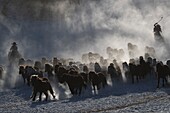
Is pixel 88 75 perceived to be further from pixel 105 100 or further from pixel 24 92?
pixel 105 100

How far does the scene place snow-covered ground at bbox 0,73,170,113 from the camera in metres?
19.0

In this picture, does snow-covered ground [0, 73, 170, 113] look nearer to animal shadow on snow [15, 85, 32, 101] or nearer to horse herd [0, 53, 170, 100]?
animal shadow on snow [15, 85, 32, 101]

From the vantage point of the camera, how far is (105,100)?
21.2m

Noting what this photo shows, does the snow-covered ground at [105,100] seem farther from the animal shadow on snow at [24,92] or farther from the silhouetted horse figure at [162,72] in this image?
the silhouetted horse figure at [162,72]

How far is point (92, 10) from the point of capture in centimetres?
6353

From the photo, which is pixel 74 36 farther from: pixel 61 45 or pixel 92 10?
pixel 92 10

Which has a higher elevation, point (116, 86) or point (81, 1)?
point (81, 1)

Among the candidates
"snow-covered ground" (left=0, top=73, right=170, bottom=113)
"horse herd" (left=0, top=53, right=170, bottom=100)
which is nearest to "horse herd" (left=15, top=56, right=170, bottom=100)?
"horse herd" (left=0, top=53, right=170, bottom=100)

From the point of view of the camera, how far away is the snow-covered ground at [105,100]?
1903cm

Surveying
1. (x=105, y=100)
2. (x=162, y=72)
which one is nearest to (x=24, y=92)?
(x=105, y=100)

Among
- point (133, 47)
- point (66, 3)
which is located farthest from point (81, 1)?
point (133, 47)

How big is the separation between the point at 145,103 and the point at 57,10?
149 ft

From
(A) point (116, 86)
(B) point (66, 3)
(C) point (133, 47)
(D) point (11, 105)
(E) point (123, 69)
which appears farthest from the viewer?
(B) point (66, 3)

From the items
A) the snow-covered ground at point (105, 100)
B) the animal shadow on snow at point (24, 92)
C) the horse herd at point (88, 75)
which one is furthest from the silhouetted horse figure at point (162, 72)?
the animal shadow on snow at point (24, 92)
